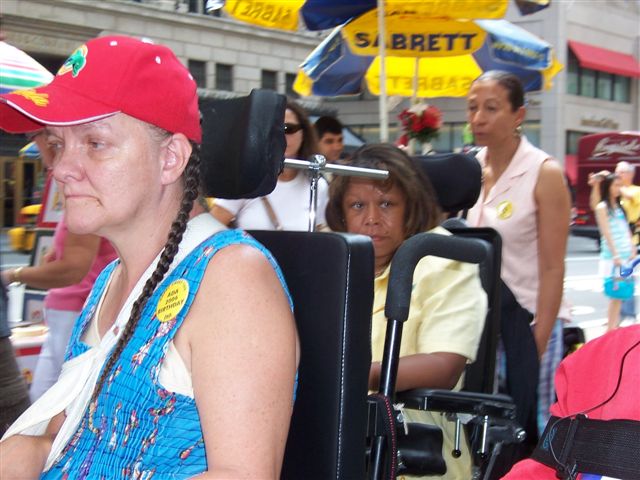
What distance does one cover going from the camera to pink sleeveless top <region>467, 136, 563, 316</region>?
3.63 meters

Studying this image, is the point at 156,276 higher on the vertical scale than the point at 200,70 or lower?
lower

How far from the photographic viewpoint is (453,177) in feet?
9.95

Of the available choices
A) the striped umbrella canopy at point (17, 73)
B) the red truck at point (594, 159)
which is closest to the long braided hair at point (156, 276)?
the striped umbrella canopy at point (17, 73)

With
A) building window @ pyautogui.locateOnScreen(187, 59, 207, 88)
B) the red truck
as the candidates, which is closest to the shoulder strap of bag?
the red truck

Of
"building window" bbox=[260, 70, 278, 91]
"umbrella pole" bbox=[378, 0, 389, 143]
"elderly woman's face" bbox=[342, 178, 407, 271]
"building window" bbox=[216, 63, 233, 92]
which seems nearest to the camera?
"elderly woman's face" bbox=[342, 178, 407, 271]

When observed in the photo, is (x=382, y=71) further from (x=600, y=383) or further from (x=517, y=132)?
(x=600, y=383)

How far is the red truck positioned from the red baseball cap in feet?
70.3

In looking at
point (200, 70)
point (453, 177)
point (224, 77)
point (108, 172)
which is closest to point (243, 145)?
point (108, 172)

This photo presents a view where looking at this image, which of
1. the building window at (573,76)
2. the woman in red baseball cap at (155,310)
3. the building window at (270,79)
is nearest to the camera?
the woman in red baseball cap at (155,310)

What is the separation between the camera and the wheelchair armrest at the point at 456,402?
2252 mm

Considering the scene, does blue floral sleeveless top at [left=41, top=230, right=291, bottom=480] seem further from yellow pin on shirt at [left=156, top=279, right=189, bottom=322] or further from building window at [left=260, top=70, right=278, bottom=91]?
building window at [left=260, top=70, right=278, bottom=91]

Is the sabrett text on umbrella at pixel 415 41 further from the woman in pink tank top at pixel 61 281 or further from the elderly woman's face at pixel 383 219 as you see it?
the elderly woman's face at pixel 383 219

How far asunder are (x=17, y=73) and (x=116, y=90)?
1.51m

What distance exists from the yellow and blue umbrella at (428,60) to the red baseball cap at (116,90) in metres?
5.02
